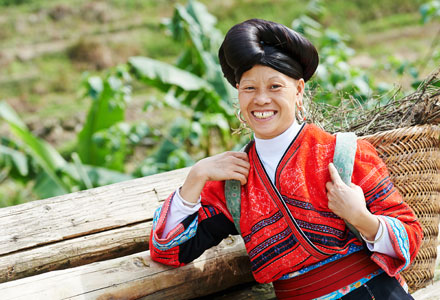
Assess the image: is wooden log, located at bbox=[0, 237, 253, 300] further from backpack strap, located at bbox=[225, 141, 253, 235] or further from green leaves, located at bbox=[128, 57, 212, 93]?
green leaves, located at bbox=[128, 57, 212, 93]

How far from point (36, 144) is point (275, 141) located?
121 inches

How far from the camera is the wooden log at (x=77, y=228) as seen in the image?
6.38 feet

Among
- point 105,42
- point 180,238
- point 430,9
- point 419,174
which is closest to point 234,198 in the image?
point 180,238

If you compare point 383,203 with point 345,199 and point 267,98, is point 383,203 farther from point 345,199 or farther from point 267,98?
point 267,98

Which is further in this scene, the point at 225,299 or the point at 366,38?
the point at 366,38

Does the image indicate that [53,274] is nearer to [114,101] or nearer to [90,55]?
[114,101]

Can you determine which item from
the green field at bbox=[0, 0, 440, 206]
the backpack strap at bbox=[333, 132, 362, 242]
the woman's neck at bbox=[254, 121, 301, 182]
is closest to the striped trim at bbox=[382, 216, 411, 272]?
the backpack strap at bbox=[333, 132, 362, 242]

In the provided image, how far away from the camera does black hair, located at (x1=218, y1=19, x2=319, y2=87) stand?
1487mm

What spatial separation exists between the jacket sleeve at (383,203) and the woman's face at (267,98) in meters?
0.27

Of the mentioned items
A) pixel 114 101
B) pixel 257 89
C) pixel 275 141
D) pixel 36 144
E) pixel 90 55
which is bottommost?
pixel 90 55

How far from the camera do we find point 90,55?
8.40 meters

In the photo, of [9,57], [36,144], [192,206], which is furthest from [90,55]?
[192,206]

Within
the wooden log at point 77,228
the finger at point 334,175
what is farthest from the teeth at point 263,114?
the wooden log at point 77,228

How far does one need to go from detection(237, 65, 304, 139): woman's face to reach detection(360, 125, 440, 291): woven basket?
326mm
